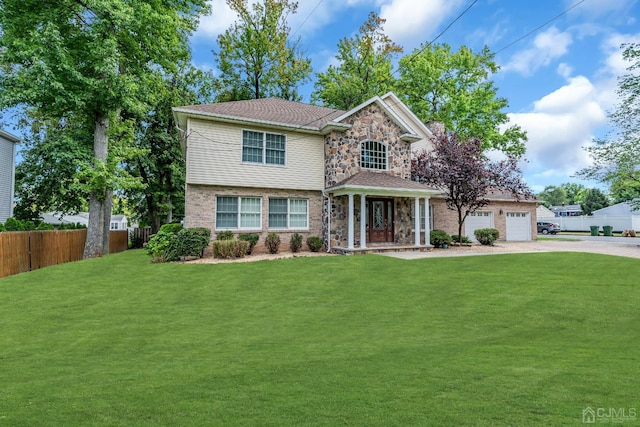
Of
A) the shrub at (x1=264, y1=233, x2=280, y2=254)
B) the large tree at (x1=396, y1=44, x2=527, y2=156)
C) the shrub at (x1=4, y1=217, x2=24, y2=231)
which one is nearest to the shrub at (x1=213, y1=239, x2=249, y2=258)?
the shrub at (x1=264, y1=233, x2=280, y2=254)

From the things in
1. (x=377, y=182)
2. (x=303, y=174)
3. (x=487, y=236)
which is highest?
(x=303, y=174)

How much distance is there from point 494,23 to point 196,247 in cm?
1411

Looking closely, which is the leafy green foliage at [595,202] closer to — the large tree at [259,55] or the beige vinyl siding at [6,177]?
the large tree at [259,55]

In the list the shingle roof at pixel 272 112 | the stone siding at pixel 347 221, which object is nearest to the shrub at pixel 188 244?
the shingle roof at pixel 272 112

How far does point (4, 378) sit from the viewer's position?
4168mm

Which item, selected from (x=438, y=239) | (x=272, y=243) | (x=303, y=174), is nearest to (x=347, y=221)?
(x=303, y=174)

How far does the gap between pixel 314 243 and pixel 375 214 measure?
12.8ft

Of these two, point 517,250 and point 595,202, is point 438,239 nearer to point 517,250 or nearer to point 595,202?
point 517,250

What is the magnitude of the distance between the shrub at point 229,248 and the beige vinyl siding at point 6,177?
15.2m

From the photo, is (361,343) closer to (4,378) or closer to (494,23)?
(4,378)

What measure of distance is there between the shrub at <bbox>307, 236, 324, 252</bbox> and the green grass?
529 cm

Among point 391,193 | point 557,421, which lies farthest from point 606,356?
point 391,193

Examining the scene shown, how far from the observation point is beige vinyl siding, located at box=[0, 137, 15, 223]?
2005 centimetres

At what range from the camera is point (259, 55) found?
104 ft
